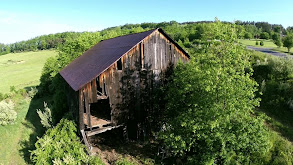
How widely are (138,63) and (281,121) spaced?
617 inches

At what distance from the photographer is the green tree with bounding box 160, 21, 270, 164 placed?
1138 cm

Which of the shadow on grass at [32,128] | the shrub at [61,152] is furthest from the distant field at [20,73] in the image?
the shrub at [61,152]

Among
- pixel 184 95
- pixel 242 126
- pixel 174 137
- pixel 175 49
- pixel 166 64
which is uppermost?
pixel 175 49

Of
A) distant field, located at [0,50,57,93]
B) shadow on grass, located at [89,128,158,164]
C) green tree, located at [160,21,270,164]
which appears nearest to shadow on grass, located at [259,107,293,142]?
green tree, located at [160,21,270,164]

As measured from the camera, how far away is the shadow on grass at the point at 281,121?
1858 cm

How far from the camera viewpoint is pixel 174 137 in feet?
40.1

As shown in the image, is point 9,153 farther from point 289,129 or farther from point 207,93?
point 289,129

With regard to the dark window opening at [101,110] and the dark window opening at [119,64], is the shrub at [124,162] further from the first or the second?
the dark window opening at [119,64]

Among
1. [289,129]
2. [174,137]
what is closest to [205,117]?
[174,137]

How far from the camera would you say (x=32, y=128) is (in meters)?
23.1

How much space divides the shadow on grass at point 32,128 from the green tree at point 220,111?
11681mm

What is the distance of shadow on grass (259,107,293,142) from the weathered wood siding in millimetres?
11288

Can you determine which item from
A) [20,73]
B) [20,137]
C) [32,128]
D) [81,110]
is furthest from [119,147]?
[20,73]

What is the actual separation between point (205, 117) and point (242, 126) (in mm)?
2039
